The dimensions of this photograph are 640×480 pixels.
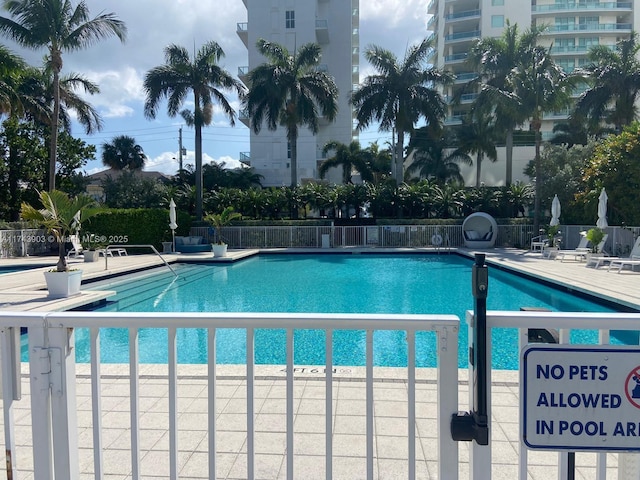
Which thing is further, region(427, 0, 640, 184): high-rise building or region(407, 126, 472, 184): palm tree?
region(427, 0, 640, 184): high-rise building

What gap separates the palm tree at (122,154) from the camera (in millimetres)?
38750

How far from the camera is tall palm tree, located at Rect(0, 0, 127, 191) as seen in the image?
17.2 metres

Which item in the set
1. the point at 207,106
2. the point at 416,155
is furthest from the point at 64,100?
the point at 416,155

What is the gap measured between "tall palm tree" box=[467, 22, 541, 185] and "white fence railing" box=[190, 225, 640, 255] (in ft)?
14.2

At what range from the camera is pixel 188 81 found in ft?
74.7

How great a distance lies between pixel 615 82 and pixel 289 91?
60.5 feet

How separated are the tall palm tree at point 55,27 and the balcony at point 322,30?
956 inches

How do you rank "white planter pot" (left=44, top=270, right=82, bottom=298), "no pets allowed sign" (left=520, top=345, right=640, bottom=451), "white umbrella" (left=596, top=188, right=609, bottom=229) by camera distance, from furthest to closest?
"white umbrella" (left=596, top=188, right=609, bottom=229), "white planter pot" (left=44, top=270, right=82, bottom=298), "no pets allowed sign" (left=520, top=345, right=640, bottom=451)

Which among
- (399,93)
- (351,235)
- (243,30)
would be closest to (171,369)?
(351,235)

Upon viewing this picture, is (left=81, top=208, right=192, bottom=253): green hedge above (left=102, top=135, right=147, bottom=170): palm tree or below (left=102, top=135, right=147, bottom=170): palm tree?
below

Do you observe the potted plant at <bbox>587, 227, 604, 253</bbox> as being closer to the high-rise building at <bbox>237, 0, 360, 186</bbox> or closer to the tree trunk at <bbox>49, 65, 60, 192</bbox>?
the tree trunk at <bbox>49, 65, 60, 192</bbox>

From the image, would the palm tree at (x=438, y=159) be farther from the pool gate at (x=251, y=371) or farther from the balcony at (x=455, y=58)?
the pool gate at (x=251, y=371)

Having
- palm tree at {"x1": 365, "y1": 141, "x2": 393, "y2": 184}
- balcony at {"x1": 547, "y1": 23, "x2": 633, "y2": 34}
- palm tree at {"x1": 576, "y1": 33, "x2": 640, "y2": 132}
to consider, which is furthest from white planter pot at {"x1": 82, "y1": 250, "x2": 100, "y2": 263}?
balcony at {"x1": 547, "y1": 23, "x2": 633, "y2": 34}

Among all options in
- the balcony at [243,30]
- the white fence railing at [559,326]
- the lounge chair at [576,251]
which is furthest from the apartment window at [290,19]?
the white fence railing at [559,326]
